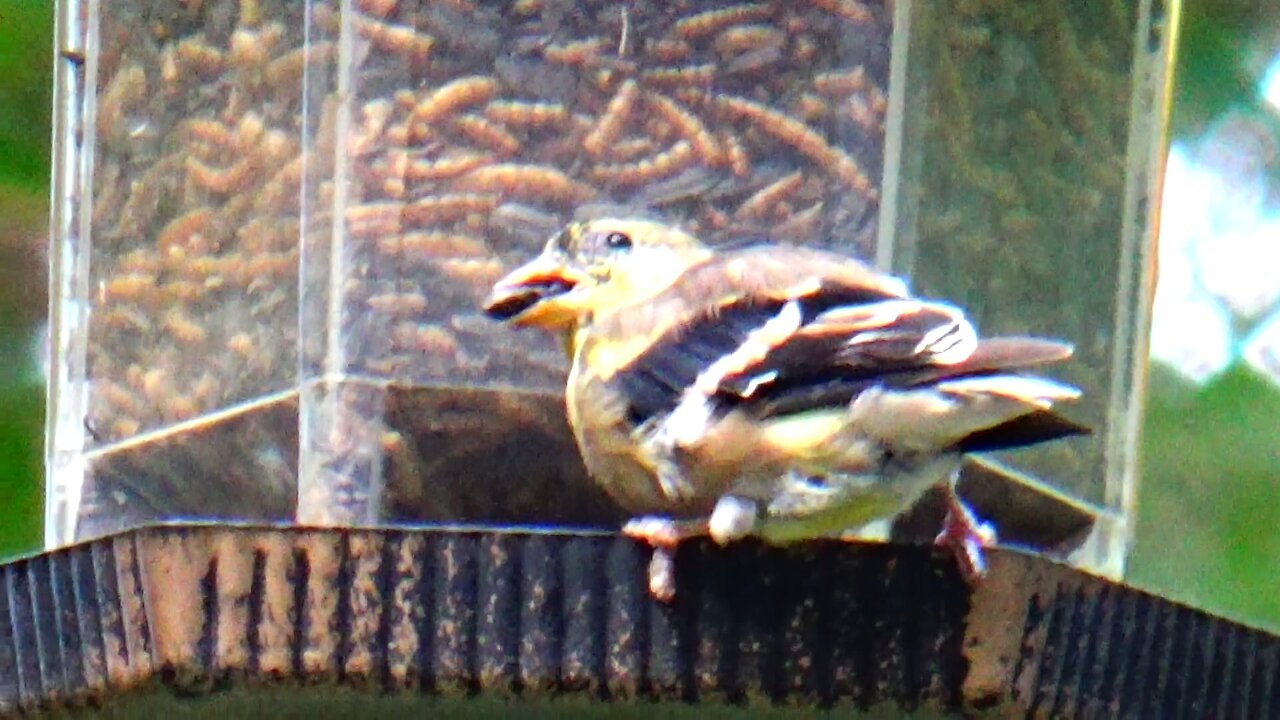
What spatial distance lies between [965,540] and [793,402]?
11.9 inches

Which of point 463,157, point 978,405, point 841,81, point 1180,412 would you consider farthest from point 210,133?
point 1180,412

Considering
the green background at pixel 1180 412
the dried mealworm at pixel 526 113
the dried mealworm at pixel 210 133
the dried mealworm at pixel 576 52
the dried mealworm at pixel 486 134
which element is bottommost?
the green background at pixel 1180 412

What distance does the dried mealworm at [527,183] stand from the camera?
452 cm

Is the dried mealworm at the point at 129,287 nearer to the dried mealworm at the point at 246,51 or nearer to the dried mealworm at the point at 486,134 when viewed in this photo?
the dried mealworm at the point at 246,51

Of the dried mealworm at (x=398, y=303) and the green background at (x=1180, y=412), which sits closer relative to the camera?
the dried mealworm at (x=398, y=303)

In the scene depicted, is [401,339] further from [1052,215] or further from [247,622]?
[1052,215]

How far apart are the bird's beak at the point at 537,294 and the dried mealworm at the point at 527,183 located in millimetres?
106

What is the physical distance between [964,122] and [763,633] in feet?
4.21

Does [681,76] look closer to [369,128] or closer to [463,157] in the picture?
[463,157]

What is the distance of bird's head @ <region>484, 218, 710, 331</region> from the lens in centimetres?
444

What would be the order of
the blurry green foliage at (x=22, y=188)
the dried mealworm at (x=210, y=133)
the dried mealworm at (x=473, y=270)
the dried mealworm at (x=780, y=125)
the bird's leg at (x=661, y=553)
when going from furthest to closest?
the blurry green foliage at (x=22, y=188)
the dried mealworm at (x=210, y=133)
the dried mealworm at (x=780, y=125)
the dried mealworm at (x=473, y=270)
the bird's leg at (x=661, y=553)

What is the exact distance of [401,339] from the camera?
175 inches

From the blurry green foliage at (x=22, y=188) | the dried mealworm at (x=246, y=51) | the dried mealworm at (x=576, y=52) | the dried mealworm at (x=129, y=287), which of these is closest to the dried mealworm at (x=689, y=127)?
the dried mealworm at (x=576, y=52)

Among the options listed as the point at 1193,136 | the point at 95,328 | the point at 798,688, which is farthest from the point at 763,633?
the point at 1193,136
